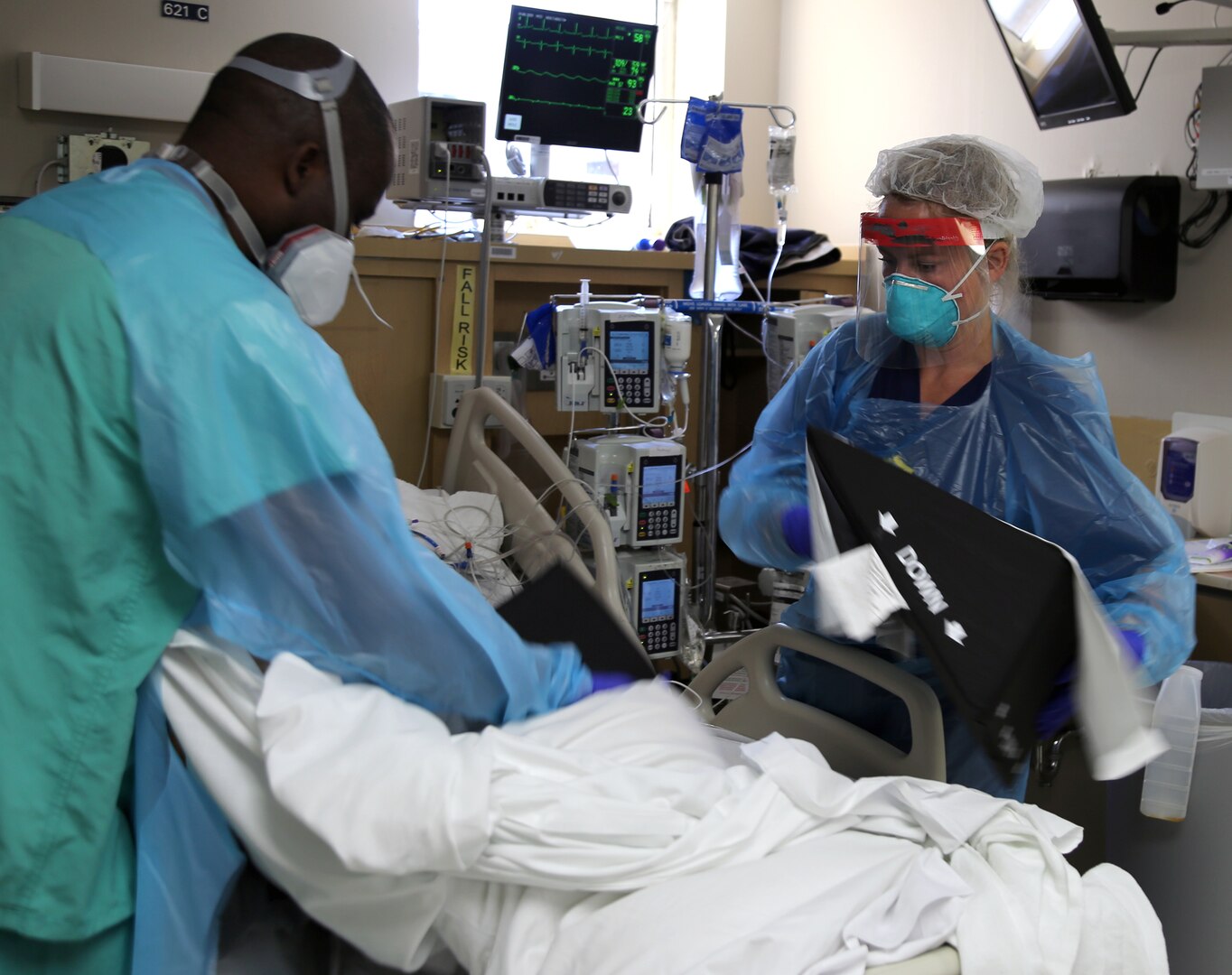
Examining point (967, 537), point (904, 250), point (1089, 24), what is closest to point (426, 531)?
point (904, 250)

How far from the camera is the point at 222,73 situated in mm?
1229

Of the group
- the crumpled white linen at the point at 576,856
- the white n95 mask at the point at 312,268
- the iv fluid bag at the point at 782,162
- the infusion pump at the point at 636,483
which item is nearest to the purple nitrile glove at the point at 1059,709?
the crumpled white linen at the point at 576,856

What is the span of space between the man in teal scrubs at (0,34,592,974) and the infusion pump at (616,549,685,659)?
79.6 inches

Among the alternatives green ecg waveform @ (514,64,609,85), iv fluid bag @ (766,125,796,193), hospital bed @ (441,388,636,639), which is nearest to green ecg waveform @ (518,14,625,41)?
green ecg waveform @ (514,64,609,85)

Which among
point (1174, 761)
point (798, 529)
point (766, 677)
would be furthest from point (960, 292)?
point (1174, 761)

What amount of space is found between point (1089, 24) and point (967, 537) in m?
2.14

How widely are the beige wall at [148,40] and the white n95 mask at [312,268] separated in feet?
11.3

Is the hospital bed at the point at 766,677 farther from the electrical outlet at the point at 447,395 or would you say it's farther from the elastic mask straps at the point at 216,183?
the elastic mask straps at the point at 216,183

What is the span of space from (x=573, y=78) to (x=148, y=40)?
179 cm

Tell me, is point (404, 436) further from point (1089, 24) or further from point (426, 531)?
point (1089, 24)

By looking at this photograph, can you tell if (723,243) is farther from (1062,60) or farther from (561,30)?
(1062,60)

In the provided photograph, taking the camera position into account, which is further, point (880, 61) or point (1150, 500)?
point (880, 61)

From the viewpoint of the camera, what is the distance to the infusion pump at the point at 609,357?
307cm

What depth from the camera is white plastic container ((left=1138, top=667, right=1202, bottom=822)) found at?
6.40 ft
